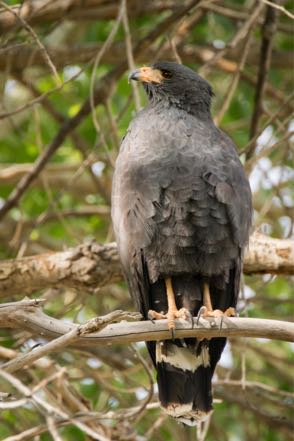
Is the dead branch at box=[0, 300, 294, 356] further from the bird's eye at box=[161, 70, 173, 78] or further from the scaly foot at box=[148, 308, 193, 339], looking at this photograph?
the bird's eye at box=[161, 70, 173, 78]

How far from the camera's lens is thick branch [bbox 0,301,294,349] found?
432cm

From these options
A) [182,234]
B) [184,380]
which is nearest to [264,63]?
[182,234]

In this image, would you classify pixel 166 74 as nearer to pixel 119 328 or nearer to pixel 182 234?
pixel 182 234

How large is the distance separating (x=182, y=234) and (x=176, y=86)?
3.99 ft

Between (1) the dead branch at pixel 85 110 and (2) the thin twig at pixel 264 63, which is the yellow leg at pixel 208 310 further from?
(1) the dead branch at pixel 85 110

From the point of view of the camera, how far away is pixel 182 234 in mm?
5465

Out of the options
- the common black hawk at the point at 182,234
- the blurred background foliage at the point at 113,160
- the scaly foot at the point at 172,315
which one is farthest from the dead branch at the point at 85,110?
the scaly foot at the point at 172,315

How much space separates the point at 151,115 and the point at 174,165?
A: 638 millimetres

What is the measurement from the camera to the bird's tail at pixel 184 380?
5.50m

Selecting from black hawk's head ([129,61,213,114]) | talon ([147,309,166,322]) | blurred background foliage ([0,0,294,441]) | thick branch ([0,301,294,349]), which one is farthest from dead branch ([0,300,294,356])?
black hawk's head ([129,61,213,114])

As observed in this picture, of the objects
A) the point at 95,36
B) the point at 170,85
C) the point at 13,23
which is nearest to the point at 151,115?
the point at 170,85

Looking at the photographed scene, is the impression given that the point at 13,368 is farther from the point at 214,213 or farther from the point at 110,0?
the point at 110,0

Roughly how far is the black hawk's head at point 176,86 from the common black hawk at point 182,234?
1.15 feet

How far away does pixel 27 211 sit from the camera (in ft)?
26.8
